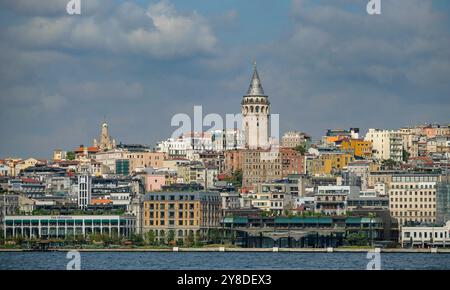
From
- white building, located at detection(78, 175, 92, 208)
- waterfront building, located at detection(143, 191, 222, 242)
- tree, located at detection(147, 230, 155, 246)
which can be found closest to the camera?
tree, located at detection(147, 230, 155, 246)

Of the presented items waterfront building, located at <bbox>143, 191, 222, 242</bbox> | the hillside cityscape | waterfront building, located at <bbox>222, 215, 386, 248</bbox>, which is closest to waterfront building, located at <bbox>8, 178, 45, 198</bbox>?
the hillside cityscape

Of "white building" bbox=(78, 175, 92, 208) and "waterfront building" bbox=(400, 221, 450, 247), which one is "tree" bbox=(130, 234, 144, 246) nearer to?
"waterfront building" bbox=(400, 221, 450, 247)

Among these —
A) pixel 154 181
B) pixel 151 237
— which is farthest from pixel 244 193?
pixel 151 237

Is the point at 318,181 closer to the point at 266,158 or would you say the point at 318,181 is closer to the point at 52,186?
the point at 266,158

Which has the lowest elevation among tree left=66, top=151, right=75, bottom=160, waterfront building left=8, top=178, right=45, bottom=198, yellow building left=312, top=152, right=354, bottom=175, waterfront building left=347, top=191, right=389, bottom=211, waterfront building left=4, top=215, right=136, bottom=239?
waterfront building left=4, top=215, right=136, bottom=239

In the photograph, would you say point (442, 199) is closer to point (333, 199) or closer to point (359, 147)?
point (333, 199)
